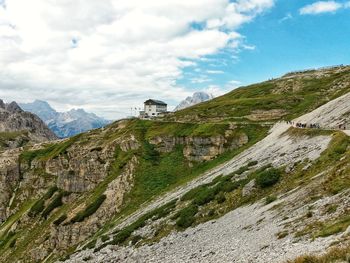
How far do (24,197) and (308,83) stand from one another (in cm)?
12778

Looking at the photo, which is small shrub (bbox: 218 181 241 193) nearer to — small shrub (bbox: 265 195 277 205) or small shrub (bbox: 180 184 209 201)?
small shrub (bbox: 180 184 209 201)

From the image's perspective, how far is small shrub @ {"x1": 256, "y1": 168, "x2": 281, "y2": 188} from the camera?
49031 millimetres

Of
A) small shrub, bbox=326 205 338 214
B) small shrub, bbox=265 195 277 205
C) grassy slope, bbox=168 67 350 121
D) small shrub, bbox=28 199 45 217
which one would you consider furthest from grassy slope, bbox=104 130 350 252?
small shrub, bbox=28 199 45 217

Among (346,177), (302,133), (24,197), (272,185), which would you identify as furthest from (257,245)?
(24,197)

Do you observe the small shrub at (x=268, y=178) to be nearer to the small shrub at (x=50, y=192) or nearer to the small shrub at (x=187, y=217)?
the small shrub at (x=187, y=217)

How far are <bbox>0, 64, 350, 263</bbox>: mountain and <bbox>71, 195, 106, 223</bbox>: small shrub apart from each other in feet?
0.91

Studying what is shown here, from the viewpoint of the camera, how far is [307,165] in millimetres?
49219

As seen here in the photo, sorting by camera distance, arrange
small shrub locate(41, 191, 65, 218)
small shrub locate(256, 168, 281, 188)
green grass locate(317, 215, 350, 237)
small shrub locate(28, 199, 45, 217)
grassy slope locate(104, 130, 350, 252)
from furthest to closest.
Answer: small shrub locate(28, 199, 45, 217) → small shrub locate(41, 191, 65, 218) → small shrub locate(256, 168, 281, 188) → grassy slope locate(104, 130, 350, 252) → green grass locate(317, 215, 350, 237)

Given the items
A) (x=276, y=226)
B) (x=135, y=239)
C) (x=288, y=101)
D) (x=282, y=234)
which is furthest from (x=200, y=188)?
(x=288, y=101)

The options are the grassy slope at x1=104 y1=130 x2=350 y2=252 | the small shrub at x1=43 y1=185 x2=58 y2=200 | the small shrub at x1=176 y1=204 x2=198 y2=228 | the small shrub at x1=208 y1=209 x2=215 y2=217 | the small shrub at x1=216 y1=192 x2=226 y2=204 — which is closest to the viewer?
the grassy slope at x1=104 y1=130 x2=350 y2=252

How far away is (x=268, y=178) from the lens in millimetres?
49625

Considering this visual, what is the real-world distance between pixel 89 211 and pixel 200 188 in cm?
4557

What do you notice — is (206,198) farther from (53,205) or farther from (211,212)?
(53,205)

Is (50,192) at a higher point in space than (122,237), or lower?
higher
